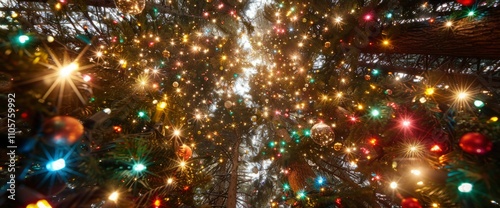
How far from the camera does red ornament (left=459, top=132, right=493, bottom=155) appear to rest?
151 centimetres

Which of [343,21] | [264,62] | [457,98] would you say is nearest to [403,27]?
[343,21]

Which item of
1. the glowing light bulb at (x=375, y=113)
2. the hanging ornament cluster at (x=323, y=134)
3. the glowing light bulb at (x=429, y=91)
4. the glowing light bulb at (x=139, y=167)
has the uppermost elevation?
the hanging ornament cluster at (x=323, y=134)

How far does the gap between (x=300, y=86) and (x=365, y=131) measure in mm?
2852

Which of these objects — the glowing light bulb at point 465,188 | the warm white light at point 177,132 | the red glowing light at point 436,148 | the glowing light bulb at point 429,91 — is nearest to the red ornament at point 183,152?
the warm white light at point 177,132

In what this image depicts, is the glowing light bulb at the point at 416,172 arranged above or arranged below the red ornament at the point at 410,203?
above

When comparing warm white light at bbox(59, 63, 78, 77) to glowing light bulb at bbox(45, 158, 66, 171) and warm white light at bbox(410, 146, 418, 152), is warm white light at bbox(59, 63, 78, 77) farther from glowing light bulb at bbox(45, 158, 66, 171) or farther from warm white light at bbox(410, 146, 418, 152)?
warm white light at bbox(410, 146, 418, 152)

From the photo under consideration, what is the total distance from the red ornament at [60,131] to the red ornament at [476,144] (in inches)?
105

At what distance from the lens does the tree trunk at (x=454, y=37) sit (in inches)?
114

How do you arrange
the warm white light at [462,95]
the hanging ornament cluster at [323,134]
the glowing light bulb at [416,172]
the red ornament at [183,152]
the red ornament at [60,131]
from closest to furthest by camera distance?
the red ornament at [60,131]
the glowing light bulb at [416,172]
the warm white light at [462,95]
the red ornament at [183,152]
the hanging ornament cluster at [323,134]

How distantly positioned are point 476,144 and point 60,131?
2738 mm

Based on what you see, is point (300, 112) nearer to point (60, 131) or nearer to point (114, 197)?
point (114, 197)

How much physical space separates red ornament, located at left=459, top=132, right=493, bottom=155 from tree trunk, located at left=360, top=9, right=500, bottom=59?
243 cm

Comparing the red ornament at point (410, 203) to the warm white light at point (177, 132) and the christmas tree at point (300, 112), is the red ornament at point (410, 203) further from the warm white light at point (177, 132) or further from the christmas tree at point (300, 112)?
the warm white light at point (177, 132)

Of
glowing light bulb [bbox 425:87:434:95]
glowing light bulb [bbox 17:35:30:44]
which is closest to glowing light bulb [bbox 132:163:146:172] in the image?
glowing light bulb [bbox 17:35:30:44]
